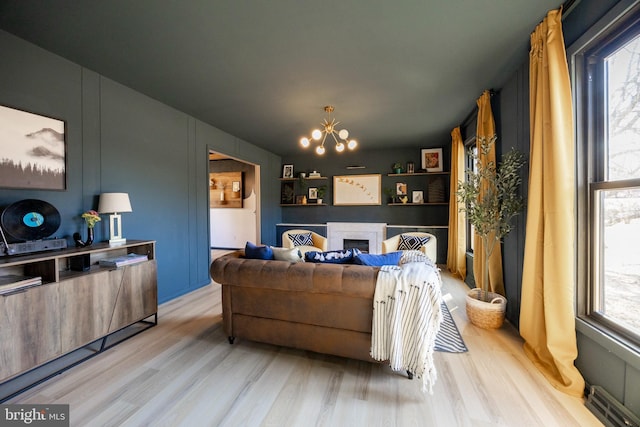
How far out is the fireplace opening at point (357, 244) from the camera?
19.9 feet

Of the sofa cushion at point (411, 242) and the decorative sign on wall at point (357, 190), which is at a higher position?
the decorative sign on wall at point (357, 190)

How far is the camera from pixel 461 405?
1.59 metres

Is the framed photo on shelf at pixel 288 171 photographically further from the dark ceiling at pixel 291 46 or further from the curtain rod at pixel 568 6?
the curtain rod at pixel 568 6

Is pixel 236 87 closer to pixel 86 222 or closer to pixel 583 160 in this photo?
pixel 86 222

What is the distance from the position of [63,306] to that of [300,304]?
186 cm

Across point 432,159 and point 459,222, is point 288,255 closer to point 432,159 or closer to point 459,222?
point 459,222

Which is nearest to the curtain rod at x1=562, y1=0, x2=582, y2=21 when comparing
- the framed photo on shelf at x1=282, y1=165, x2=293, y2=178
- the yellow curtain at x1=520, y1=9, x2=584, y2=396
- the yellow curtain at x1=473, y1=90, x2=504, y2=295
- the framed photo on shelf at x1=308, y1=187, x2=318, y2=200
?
the yellow curtain at x1=520, y1=9, x2=584, y2=396

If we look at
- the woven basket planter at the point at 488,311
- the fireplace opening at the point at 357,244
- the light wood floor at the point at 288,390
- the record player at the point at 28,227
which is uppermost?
the record player at the point at 28,227

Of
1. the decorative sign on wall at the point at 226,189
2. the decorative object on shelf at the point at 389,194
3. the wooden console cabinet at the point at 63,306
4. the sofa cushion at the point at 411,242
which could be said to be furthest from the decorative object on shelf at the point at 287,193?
the wooden console cabinet at the point at 63,306

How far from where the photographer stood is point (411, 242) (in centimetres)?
457

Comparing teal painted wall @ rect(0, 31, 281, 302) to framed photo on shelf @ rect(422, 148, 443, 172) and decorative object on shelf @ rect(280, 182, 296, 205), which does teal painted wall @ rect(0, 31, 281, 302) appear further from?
framed photo on shelf @ rect(422, 148, 443, 172)

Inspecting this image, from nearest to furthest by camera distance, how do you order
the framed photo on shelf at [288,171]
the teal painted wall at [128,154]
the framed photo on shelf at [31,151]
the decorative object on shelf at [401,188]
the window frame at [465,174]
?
the framed photo on shelf at [31,151]
the teal painted wall at [128,154]
the window frame at [465,174]
the decorative object on shelf at [401,188]
the framed photo on shelf at [288,171]

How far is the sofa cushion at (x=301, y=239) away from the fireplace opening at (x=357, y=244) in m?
1.22

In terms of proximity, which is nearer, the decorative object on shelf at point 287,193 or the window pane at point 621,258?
the window pane at point 621,258
